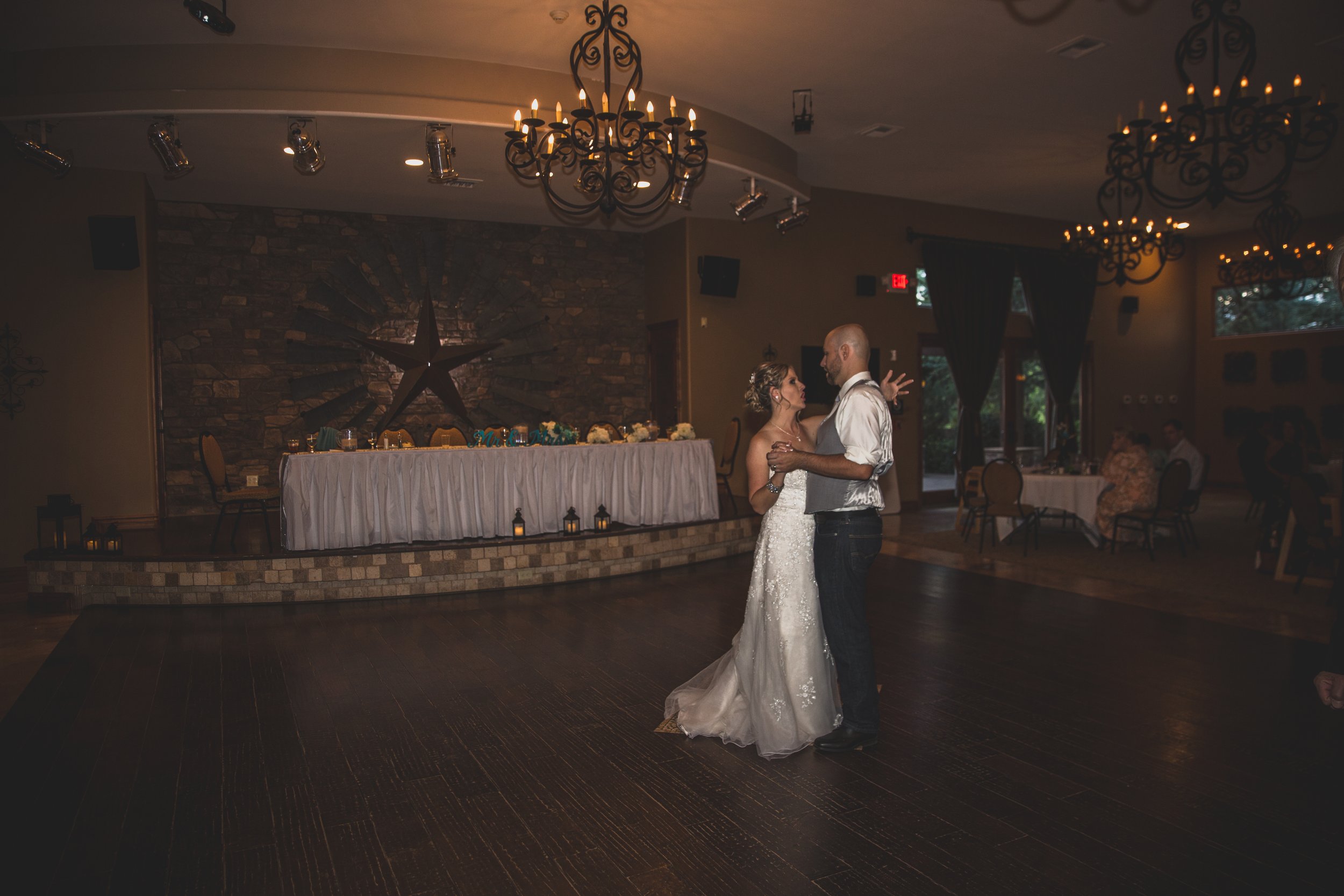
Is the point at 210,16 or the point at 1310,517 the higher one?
the point at 210,16

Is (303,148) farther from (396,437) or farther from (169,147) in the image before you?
(396,437)

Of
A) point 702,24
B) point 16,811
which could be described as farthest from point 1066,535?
point 16,811

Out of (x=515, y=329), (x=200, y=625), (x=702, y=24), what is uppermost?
(x=702, y=24)

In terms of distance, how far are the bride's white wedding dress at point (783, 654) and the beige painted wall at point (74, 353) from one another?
6500 mm

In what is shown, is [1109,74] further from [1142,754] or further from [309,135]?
[309,135]

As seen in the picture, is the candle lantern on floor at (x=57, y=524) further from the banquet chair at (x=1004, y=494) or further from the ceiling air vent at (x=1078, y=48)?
the ceiling air vent at (x=1078, y=48)

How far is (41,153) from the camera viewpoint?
554 cm

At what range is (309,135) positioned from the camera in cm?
601

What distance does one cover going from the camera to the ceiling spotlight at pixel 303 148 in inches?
226

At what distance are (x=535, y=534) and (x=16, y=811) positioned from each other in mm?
4182

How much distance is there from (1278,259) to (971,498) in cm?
361

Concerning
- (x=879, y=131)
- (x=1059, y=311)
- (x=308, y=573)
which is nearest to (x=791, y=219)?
(x=879, y=131)

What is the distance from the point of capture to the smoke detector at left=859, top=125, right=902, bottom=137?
7.88 m

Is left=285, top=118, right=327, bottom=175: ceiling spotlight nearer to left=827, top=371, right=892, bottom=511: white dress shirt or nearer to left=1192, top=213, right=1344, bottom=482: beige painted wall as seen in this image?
left=827, top=371, right=892, bottom=511: white dress shirt
